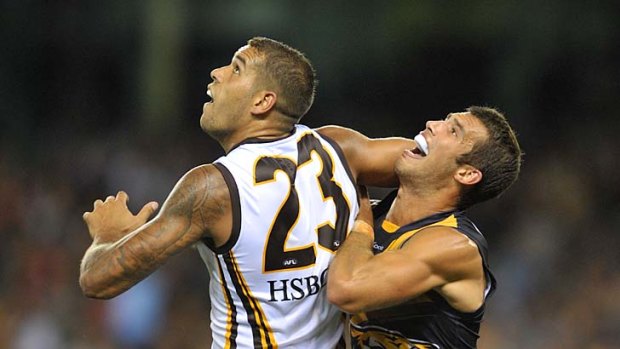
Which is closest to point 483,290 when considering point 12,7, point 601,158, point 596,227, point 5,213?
point 596,227

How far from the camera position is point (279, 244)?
4.04 metres

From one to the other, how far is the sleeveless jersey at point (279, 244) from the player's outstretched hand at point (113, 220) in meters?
0.35

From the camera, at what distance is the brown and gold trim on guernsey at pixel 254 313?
4.04 m

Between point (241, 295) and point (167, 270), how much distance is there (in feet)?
17.2

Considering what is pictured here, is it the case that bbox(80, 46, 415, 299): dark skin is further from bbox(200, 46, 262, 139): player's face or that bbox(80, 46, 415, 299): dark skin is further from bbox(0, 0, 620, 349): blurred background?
bbox(0, 0, 620, 349): blurred background

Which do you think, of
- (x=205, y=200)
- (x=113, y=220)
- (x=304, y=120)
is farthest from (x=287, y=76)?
(x=304, y=120)

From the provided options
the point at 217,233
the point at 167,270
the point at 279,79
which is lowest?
the point at 167,270

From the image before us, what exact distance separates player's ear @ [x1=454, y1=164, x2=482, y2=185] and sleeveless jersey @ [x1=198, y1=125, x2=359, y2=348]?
48 centimetres

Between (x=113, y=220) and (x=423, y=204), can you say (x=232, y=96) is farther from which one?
(x=423, y=204)

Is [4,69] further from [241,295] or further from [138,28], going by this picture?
[241,295]

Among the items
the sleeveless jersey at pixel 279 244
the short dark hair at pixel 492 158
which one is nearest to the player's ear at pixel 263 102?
the sleeveless jersey at pixel 279 244

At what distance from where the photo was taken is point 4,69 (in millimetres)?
11719

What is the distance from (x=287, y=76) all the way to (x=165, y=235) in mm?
818

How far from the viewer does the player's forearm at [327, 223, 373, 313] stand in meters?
4.02
